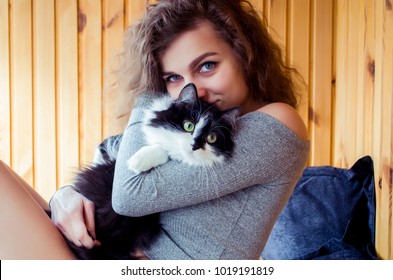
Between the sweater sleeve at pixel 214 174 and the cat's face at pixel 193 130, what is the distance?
0.8 inches

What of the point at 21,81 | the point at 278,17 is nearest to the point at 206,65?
the point at 21,81

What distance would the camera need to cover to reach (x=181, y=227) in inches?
23.0

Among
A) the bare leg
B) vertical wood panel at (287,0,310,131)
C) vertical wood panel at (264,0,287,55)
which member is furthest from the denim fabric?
the bare leg

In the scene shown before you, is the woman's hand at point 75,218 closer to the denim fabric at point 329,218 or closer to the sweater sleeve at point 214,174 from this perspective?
the sweater sleeve at point 214,174

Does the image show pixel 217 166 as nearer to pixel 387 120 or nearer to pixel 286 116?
pixel 286 116

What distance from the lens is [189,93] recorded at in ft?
1.97

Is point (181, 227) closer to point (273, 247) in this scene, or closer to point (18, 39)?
point (273, 247)

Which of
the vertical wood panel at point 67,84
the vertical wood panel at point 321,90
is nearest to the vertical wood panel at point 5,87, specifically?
the vertical wood panel at point 67,84

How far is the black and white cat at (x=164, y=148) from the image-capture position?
1.93 ft

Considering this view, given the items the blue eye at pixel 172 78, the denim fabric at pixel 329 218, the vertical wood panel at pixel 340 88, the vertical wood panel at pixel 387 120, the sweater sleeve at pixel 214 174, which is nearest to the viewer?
the sweater sleeve at pixel 214 174

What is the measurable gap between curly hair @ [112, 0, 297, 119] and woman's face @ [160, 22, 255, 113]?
0.04 feet

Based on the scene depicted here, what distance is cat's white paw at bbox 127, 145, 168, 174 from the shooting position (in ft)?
1.81
